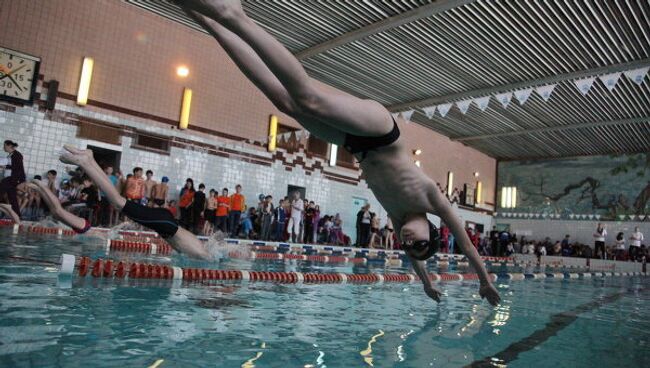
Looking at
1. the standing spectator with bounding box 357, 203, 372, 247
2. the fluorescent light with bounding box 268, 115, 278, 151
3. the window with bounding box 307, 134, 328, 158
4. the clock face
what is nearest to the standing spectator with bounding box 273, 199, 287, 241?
the fluorescent light with bounding box 268, 115, 278, 151

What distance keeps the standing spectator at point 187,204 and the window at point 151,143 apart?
1.33 metres

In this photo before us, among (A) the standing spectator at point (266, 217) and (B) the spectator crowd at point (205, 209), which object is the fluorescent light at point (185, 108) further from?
(A) the standing spectator at point (266, 217)

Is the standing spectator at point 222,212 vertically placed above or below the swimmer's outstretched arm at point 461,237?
above

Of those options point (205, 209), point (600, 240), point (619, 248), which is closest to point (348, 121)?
point (205, 209)

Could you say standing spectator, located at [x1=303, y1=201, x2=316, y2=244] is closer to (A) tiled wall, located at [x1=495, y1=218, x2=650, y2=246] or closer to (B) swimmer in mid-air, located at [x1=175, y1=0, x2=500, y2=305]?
(B) swimmer in mid-air, located at [x1=175, y1=0, x2=500, y2=305]

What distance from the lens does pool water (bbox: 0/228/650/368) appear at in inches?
79.0

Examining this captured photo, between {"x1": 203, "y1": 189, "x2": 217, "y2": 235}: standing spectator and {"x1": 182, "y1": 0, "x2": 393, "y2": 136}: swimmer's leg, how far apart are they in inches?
377

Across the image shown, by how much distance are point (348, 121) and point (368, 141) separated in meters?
0.37

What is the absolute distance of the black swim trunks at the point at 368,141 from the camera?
8.72 ft

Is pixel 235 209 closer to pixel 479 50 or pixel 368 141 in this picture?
pixel 479 50

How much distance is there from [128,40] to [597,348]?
11712 millimetres

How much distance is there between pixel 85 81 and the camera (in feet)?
35.0

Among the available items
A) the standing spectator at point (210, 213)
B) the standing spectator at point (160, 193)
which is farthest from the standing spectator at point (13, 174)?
the standing spectator at point (210, 213)

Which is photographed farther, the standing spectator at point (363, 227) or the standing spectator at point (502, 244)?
the standing spectator at point (502, 244)
